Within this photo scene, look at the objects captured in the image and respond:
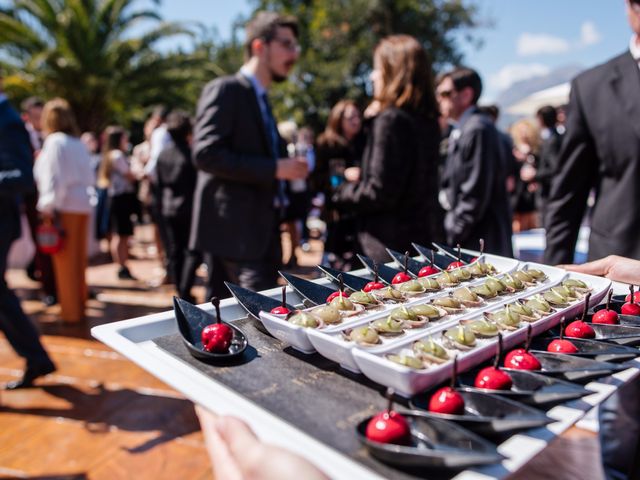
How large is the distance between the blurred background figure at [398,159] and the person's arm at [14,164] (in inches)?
68.0

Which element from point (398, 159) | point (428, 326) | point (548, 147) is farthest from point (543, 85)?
point (428, 326)

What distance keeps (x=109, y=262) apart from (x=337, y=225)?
16.0 ft

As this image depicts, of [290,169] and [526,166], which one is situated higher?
[290,169]

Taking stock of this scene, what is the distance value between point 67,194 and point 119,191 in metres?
2.13

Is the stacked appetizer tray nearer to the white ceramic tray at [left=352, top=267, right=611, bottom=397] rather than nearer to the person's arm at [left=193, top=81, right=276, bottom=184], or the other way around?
the white ceramic tray at [left=352, top=267, right=611, bottom=397]

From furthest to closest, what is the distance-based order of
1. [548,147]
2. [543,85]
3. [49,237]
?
[543,85], [548,147], [49,237]

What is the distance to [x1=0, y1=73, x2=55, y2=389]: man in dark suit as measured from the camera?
2.83m

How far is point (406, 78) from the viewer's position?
246cm

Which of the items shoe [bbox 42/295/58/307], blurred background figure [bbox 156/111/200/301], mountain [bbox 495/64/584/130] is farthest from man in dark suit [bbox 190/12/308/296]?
mountain [bbox 495/64/584/130]

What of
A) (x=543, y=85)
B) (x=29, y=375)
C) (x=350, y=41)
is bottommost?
(x=29, y=375)

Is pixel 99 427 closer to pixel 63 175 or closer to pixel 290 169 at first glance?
pixel 290 169

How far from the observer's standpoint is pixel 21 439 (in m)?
2.52

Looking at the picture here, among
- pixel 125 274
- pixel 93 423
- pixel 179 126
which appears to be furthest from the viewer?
pixel 125 274

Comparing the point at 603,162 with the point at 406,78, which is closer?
the point at 603,162
